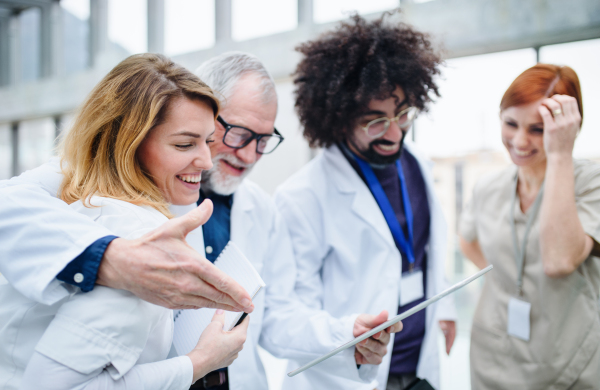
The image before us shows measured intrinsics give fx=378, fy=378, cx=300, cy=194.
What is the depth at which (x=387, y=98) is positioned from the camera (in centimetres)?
174

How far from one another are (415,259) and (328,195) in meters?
0.55

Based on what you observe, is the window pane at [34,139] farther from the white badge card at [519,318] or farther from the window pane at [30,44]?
the white badge card at [519,318]

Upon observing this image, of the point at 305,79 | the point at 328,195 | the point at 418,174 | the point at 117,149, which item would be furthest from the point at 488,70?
the point at 117,149

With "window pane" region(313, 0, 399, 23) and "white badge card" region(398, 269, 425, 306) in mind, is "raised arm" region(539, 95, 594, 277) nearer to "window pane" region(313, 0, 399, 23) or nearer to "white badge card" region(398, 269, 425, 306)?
"white badge card" region(398, 269, 425, 306)

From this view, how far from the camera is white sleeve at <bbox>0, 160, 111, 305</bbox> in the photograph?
2.27ft

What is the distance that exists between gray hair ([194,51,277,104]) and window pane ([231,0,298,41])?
352cm

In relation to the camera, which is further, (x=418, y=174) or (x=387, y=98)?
(x=418, y=174)

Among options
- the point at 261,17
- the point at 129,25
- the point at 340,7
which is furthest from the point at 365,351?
the point at 129,25

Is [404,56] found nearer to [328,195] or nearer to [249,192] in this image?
[328,195]

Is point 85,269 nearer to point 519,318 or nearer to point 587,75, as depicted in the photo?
point 519,318

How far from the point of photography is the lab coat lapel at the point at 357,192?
1.74 meters

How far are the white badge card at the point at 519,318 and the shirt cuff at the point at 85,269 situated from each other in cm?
153

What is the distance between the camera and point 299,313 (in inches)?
59.6

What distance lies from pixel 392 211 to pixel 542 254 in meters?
0.63
